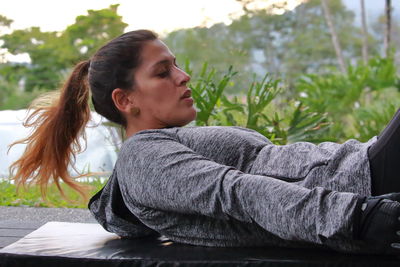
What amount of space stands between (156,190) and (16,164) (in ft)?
2.19

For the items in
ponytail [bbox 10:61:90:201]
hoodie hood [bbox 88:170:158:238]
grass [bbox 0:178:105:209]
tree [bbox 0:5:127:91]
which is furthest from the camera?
tree [bbox 0:5:127:91]

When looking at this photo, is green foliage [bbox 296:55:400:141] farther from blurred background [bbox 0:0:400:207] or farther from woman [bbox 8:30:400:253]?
woman [bbox 8:30:400:253]

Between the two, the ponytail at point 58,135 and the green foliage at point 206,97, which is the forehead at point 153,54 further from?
the green foliage at point 206,97

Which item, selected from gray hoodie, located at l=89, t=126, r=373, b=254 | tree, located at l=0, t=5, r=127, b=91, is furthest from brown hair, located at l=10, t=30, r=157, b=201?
tree, located at l=0, t=5, r=127, b=91

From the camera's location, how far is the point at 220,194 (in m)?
1.37

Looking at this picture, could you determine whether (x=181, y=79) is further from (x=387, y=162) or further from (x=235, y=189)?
(x=387, y=162)

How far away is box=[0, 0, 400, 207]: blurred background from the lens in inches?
164

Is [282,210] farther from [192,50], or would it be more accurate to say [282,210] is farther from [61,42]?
[61,42]

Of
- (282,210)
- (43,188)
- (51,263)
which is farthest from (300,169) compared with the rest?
(43,188)

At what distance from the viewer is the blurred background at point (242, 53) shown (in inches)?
164

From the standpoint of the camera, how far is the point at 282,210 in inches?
50.6

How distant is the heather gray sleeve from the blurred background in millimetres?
1943

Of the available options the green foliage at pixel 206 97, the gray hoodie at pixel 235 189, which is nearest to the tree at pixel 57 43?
the green foliage at pixel 206 97

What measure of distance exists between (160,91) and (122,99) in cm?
14
